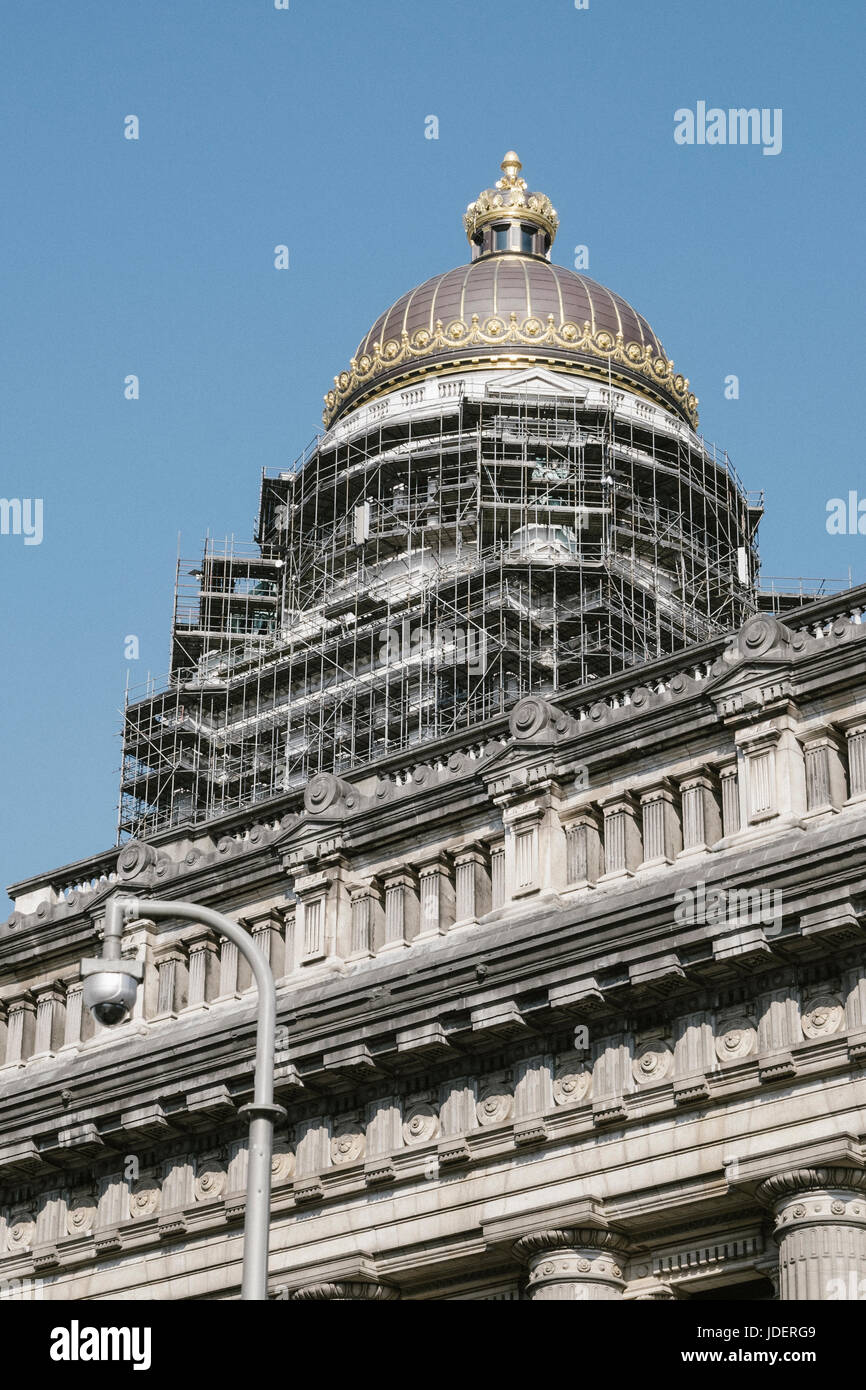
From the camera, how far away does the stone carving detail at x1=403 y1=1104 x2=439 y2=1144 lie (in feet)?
135

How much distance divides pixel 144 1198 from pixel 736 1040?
12402mm

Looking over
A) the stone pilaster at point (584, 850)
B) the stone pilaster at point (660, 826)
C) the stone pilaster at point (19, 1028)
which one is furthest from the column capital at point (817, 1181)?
the stone pilaster at point (19, 1028)

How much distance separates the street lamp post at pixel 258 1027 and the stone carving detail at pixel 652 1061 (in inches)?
540

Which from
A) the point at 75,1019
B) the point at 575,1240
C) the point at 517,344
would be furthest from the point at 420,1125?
the point at 517,344

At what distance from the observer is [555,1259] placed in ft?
127

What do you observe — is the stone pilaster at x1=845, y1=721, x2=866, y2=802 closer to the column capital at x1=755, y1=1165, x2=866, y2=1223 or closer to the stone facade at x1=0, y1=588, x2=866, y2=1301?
the stone facade at x1=0, y1=588, x2=866, y2=1301

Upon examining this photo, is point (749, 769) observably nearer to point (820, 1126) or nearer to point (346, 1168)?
point (820, 1126)

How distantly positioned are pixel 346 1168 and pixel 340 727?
97.7 ft

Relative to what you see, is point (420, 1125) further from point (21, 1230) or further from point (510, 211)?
→ point (510, 211)

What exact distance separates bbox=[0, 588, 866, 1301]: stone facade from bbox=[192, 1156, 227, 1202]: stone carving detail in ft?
0.20

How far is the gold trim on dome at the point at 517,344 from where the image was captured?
8200cm

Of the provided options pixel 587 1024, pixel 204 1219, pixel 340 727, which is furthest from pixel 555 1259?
pixel 340 727

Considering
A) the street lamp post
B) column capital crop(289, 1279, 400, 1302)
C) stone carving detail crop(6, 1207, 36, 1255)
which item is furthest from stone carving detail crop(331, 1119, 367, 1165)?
the street lamp post

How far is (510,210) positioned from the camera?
295 ft
